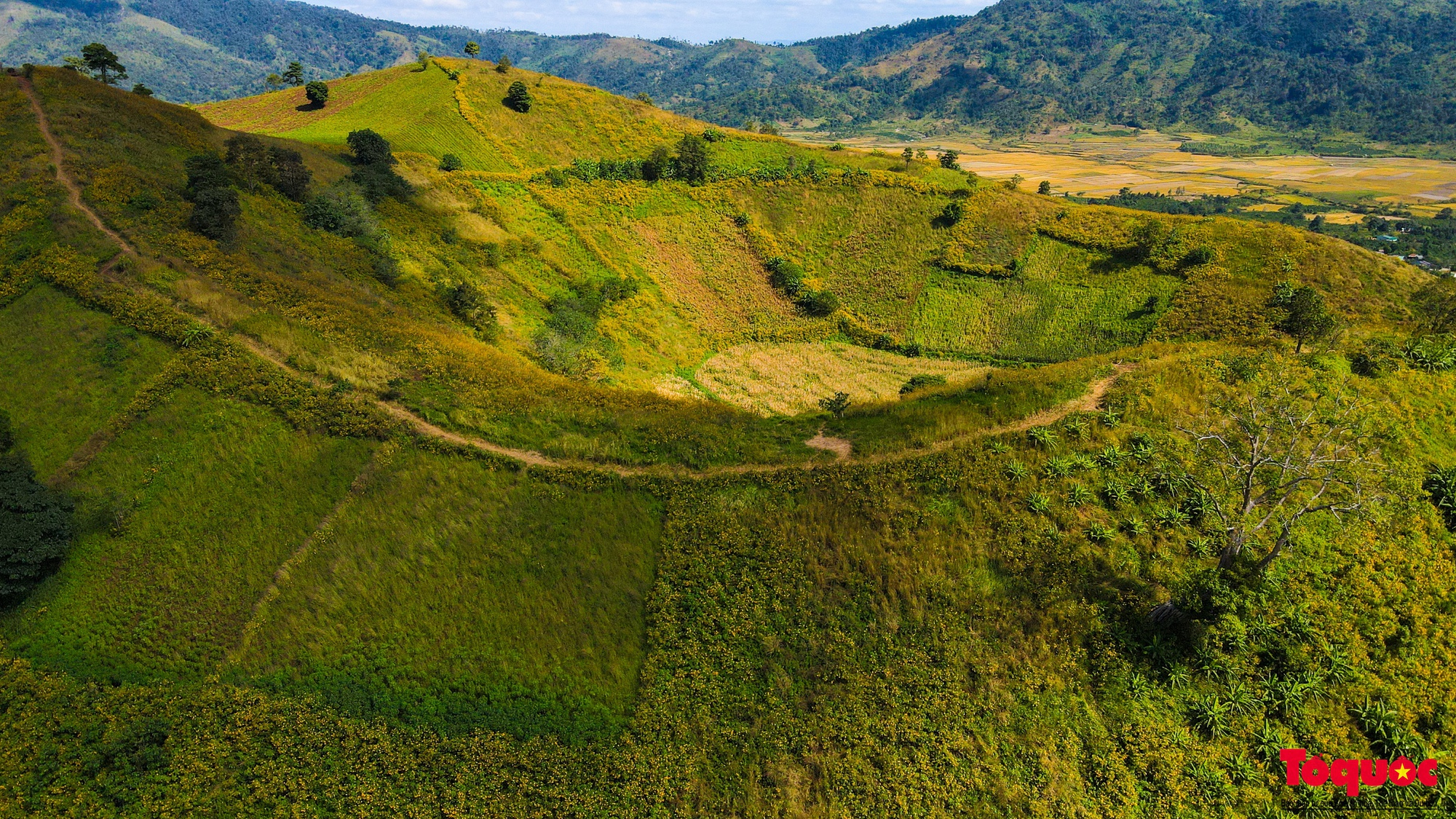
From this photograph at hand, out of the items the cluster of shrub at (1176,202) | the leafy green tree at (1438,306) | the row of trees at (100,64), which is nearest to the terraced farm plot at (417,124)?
the row of trees at (100,64)

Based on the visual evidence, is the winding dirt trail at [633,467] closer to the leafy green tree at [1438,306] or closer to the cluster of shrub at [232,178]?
the cluster of shrub at [232,178]

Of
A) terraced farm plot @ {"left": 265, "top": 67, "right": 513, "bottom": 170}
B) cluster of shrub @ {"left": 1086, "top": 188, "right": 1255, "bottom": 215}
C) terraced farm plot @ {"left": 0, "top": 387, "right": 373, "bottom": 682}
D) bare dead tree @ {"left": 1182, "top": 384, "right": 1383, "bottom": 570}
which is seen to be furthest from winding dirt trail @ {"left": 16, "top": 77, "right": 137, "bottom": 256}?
cluster of shrub @ {"left": 1086, "top": 188, "right": 1255, "bottom": 215}

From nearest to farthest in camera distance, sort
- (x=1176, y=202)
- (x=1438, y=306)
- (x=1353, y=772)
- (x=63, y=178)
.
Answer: (x=1353, y=772) → (x=63, y=178) → (x=1438, y=306) → (x=1176, y=202)

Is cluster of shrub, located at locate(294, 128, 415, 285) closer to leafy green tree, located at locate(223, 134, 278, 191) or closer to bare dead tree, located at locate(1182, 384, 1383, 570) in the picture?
leafy green tree, located at locate(223, 134, 278, 191)

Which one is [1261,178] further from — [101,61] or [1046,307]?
[101,61]

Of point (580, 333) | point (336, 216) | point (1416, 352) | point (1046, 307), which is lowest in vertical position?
point (580, 333)

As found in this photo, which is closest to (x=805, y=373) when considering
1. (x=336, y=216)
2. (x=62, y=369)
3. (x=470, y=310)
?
(x=470, y=310)
